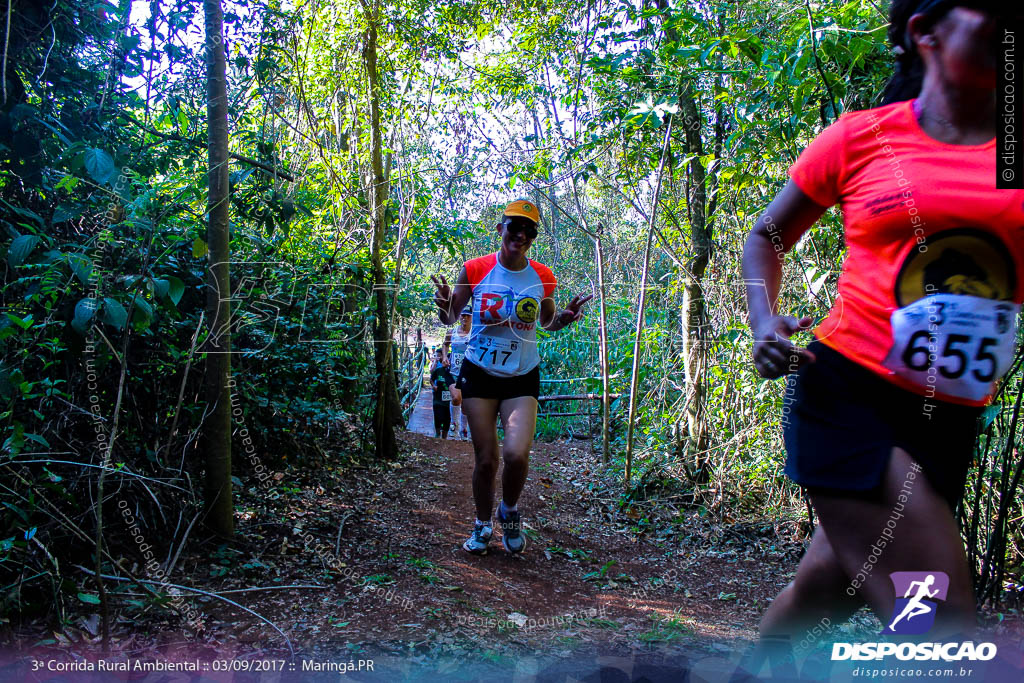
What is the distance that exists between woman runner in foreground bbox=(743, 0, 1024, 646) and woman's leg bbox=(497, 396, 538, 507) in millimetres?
2208

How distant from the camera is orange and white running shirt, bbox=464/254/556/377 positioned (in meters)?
3.66

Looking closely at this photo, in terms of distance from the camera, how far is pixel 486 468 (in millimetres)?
3684

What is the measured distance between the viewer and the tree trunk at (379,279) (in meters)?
6.01

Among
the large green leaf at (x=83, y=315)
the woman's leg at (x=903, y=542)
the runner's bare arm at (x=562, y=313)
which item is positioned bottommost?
the woman's leg at (x=903, y=542)

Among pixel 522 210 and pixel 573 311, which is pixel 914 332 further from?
pixel 522 210

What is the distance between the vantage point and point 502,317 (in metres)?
3.69

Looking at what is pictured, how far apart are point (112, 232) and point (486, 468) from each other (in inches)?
83.4

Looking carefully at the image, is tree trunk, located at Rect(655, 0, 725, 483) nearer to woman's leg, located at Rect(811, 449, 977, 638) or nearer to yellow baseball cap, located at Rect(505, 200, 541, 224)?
yellow baseball cap, located at Rect(505, 200, 541, 224)

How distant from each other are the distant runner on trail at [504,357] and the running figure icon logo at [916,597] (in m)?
2.43

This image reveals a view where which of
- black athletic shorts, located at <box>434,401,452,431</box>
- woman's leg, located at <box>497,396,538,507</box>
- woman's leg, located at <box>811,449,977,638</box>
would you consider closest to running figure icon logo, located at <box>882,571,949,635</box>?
woman's leg, located at <box>811,449,977,638</box>

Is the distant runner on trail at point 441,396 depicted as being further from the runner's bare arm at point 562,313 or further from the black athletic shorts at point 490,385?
the black athletic shorts at point 490,385

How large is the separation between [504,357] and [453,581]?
118 centimetres

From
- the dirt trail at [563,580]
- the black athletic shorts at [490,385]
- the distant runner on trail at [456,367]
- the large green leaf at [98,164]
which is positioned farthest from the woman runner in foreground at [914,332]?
the distant runner on trail at [456,367]

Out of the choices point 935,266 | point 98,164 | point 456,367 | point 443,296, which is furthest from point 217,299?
point 456,367
